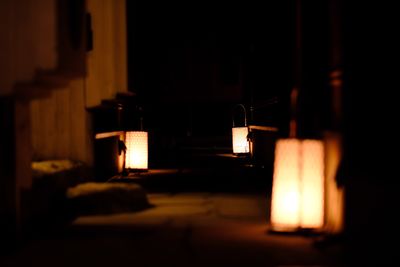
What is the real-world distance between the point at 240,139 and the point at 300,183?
15.3 meters

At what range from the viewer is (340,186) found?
27.8 feet

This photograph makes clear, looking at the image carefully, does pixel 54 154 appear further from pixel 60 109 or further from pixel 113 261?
pixel 113 261

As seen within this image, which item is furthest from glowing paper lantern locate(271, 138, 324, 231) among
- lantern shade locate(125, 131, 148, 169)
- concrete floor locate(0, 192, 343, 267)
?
lantern shade locate(125, 131, 148, 169)

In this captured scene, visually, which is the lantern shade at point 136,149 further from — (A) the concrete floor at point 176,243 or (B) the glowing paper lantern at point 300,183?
(B) the glowing paper lantern at point 300,183

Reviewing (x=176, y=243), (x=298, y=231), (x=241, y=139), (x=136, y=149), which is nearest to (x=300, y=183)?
(x=298, y=231)

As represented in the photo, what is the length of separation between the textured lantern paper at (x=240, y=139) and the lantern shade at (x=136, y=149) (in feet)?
20.1

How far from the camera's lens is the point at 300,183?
369 inches

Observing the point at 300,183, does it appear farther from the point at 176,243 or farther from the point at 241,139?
the point at 241,139

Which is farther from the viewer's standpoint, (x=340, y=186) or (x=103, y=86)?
Answer: (x=103, y=86)

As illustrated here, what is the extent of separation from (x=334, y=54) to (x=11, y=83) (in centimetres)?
457

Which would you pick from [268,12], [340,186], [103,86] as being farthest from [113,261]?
[268,12]

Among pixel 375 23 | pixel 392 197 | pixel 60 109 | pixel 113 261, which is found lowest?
pixel 113 261

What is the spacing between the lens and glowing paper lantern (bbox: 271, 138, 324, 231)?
9328mm

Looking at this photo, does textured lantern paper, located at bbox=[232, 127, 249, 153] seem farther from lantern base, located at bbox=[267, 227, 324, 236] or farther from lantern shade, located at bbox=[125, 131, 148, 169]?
lantern base, located at bbox=[267, 227, 324, 236]
